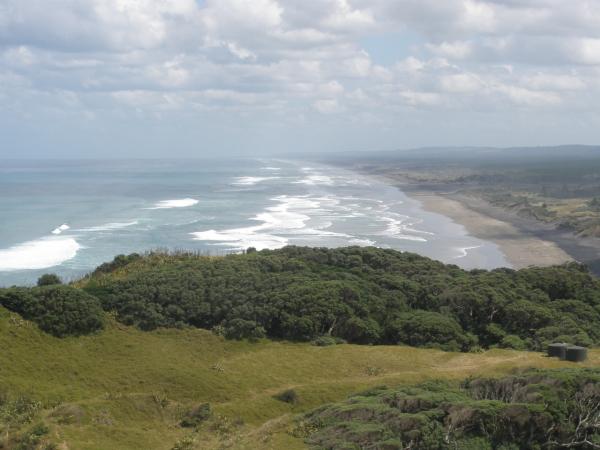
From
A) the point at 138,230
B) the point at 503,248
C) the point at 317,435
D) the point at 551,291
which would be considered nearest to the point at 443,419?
the point at 317,435

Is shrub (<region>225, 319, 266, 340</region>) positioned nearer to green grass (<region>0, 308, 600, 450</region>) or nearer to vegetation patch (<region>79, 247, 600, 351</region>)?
vegetation patch (<region>79, 247, 600, 351</region>)

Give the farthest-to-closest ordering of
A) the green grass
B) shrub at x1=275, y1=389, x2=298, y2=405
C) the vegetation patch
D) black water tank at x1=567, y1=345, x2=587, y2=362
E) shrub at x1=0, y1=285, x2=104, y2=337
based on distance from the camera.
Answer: the vegetation patch, shrub at x1=0, y1=285, x2=104, y2=337, black water tank at x1=567, y1=345, x2=587, y2=362, shrub at x1=275, y1=389, x2=298, y2=405, the green grass

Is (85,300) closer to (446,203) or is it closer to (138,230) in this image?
(138,230)

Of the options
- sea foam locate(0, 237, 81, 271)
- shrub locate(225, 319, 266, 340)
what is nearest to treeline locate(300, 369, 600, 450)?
shrub locate(225, 319, 266, 340)

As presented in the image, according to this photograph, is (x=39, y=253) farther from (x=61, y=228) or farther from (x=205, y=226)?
(x=205, y=226)

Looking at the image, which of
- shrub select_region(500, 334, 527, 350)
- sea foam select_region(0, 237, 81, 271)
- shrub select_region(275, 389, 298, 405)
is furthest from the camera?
sea foam select_region(0, 237, 81, 271)

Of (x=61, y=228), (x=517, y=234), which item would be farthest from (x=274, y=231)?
(x=517, y=234)

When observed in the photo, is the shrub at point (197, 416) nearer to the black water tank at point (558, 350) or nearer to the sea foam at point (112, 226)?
the black water tank at point (558, 350)
